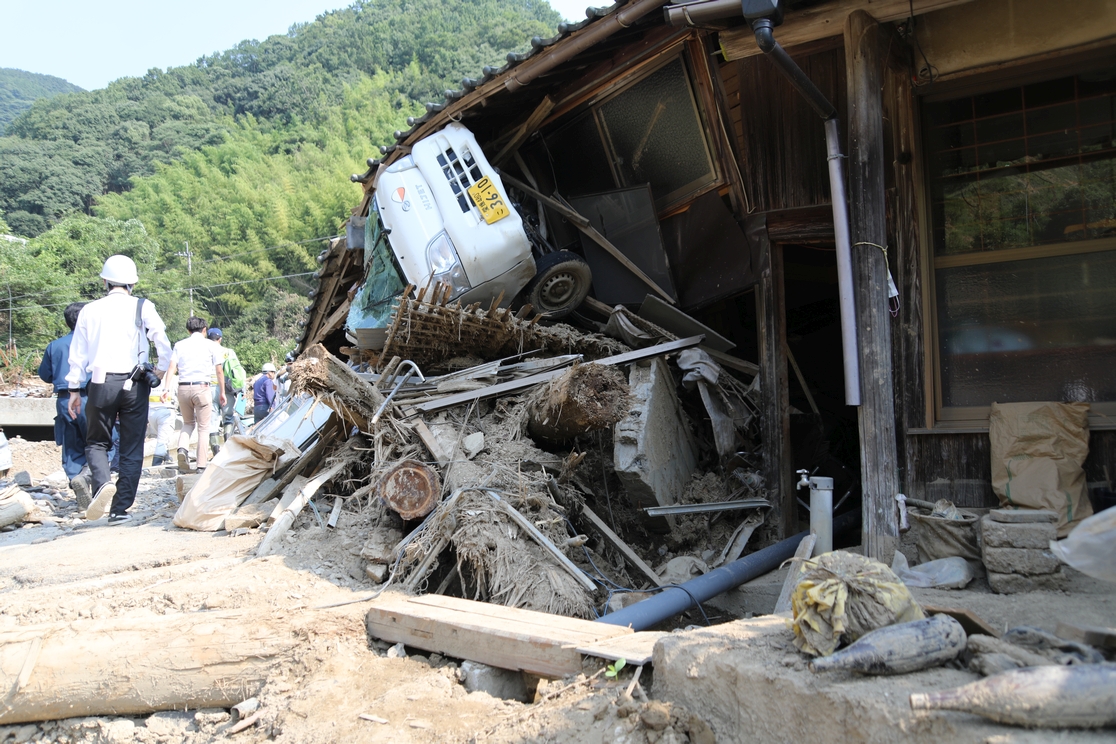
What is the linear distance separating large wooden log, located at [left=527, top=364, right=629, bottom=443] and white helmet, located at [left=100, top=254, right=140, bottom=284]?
3.99 m

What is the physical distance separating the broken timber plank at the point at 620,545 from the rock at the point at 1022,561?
214cm

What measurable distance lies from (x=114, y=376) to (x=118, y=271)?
1001 mm

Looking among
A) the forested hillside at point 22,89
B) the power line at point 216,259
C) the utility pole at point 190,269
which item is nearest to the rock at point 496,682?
the power line at point 216,259

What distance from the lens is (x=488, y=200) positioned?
703cm

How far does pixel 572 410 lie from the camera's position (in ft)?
16.2

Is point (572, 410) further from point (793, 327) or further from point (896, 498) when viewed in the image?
point (793, 327)

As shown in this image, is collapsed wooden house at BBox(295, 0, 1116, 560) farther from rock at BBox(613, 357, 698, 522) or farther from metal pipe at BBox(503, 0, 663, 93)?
rock at BBox(613, 357, 698, 522)

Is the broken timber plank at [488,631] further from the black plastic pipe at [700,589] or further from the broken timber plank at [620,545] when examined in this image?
the broken timber plank at [620,545]

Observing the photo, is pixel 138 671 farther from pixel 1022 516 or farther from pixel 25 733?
pixel 1022 516

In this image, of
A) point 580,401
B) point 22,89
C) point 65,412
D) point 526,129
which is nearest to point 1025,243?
point 580,401

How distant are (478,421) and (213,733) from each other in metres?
2.69

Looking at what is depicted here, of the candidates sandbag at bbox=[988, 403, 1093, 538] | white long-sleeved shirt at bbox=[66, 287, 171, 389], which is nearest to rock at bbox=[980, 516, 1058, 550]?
sandbag at bbox=[988, 403, 1093, 538]

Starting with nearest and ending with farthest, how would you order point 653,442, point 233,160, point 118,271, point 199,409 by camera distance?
point 653,442
point 118,271
point 199,409
point 233,160

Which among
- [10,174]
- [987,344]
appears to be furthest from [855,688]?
[10,174]
